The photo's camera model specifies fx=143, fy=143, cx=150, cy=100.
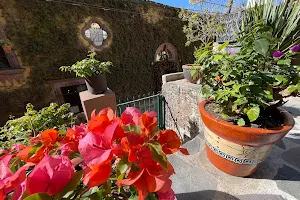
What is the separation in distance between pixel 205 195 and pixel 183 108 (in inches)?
66.3

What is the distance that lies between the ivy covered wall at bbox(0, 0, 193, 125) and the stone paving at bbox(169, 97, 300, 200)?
501cm

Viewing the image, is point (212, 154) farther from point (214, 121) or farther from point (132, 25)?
point (132, 25)

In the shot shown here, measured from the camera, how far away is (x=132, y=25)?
18.6 ft

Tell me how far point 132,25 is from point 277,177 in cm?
606

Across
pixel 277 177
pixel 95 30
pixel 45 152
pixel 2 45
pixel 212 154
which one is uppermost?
pixel 95 30

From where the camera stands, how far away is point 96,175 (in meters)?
0.31

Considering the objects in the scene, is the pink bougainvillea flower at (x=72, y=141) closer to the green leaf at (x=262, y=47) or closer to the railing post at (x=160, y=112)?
the green leaf at (x=262, y=47)

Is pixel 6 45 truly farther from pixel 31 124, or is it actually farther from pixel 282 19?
pixel 282 19

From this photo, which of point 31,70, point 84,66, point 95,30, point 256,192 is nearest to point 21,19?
point 31,70

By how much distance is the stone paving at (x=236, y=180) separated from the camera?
825 millimetres

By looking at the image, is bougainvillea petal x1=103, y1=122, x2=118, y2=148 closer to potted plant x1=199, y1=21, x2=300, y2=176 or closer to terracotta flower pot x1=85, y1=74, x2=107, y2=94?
potted plant x1=199, y1=21, x2=300, y2=176

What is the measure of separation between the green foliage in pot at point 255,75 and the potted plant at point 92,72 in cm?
154

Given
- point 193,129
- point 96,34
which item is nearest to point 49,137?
point 193,129

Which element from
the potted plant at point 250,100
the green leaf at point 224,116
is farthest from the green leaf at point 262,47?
the green leaf at point 224,116
